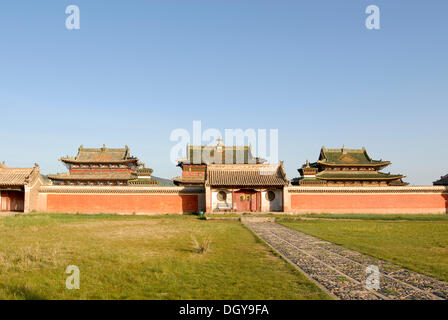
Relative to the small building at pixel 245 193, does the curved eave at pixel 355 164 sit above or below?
above

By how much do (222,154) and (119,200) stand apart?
1519cm

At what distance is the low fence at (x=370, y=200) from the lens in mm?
29031

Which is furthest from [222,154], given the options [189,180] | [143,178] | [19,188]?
[19,188]

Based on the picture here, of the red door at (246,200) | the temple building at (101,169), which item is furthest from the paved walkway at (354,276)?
the temple building at (101,169)

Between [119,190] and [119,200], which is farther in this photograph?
[119,190]

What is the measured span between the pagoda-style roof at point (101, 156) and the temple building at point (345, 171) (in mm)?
20468

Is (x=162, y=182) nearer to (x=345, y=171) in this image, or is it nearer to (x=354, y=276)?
(x=345, y=171)

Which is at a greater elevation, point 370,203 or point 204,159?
point 204,159

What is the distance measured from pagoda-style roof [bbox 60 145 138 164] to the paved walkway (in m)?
29.2

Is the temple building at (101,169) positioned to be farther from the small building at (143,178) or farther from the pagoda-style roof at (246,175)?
the pagoda-style roof at (246,175)

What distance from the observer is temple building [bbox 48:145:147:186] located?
34219mm

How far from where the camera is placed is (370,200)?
2936cm
